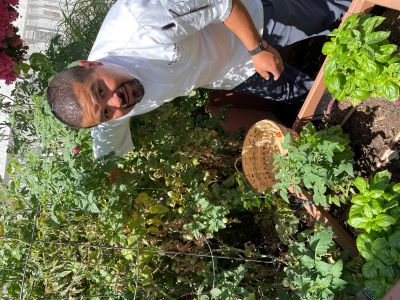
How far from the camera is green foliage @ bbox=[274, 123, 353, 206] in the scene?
5.49ft

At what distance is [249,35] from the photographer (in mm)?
1652

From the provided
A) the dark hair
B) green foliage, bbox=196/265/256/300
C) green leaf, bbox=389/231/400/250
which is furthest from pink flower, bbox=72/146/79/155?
green leaf, bbox=389/231/400/250

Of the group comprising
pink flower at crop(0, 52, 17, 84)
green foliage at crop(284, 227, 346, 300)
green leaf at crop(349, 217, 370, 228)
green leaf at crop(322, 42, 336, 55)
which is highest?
green leaf at crop(322, 42, 336, 55)

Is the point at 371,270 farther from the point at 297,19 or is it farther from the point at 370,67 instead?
the point at 297,19

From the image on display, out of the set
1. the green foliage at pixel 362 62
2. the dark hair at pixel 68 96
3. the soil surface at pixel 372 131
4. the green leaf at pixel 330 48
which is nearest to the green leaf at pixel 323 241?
the soil surface at pixel 372 131

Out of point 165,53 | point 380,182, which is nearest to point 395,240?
point 380,182

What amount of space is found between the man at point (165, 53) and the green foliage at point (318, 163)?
0.34 metres

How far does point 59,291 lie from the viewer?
6.93ft

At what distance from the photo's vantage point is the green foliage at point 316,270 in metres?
1.56

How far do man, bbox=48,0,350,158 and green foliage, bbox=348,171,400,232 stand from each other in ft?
2.08

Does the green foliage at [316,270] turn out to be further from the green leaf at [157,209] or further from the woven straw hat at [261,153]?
the green leaf at [157,209]

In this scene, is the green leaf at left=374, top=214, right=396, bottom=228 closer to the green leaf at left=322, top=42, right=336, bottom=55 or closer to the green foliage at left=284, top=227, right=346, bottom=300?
the green foliage at left=284, top=227, right=346, bottom=300

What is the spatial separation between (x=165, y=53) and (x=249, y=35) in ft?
1.10

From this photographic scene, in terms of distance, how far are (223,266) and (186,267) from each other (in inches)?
8.4
